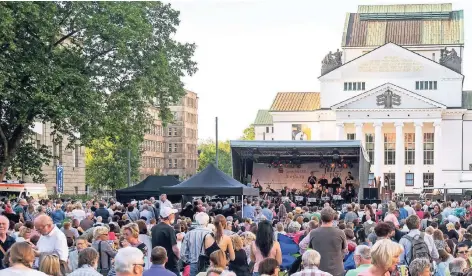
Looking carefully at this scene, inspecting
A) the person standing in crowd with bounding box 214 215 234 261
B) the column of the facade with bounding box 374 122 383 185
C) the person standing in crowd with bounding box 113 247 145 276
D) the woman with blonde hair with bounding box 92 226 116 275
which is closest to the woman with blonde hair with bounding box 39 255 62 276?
the person standing in crowd with bounding box 113 247 145 276

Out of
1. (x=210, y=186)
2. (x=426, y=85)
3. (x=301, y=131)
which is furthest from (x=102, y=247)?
(x=301, y=131)

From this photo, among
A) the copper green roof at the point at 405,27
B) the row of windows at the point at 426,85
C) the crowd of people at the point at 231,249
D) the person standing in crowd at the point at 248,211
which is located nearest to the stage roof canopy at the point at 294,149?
the person standing in crowd at the point at 248,211

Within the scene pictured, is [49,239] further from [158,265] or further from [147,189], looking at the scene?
[147,189]

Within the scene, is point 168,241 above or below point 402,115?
below

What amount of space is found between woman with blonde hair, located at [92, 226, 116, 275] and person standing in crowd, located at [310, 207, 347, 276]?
114 inches

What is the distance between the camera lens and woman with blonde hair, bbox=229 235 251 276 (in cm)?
1409

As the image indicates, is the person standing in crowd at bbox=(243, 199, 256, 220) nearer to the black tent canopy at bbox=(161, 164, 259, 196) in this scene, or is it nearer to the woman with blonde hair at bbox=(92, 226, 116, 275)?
the black tent canopy at bbox=(161, 164, 259, 196)

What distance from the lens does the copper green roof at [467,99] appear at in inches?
3753

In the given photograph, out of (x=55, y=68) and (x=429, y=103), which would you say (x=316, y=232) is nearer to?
(x=55, y=68)

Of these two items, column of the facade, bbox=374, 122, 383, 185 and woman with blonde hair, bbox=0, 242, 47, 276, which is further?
column of the facade, bbox=374, 122, 383, 185

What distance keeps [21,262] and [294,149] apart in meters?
39.7

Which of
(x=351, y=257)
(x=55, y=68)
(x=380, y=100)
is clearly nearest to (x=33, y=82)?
(x=55, y=68)

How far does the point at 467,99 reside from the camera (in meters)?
97.2

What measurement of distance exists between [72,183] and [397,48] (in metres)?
37.6
